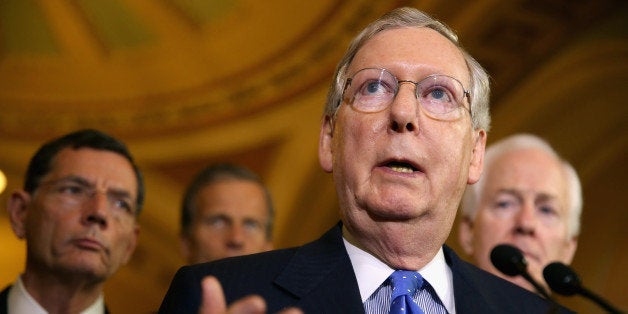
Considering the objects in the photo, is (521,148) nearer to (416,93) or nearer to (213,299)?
(416,93)

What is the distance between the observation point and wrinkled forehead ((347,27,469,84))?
9.02 feet

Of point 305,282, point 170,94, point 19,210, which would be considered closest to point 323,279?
point 305,282

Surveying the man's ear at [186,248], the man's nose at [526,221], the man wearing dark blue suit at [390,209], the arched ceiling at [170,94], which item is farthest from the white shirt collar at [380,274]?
the arched ceiling at [170,94]

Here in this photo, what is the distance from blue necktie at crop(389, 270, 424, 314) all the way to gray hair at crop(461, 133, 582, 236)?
1.72 m

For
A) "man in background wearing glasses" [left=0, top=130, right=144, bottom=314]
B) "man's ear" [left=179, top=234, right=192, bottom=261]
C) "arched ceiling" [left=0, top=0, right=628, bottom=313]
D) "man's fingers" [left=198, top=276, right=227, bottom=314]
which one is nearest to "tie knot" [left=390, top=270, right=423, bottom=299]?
"man's fingers" [left=198, top=276, right=227, bottom=314]

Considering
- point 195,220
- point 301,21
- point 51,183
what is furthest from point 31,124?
point 51,183

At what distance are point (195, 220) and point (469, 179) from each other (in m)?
2.25

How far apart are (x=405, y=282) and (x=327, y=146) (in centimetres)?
48

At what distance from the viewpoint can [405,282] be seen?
8.45 feet

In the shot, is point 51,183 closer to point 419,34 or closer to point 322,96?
point 419,34

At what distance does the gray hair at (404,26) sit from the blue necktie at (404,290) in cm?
50

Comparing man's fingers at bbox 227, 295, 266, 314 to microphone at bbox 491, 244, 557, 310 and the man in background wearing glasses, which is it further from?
the man in background wearing glasses

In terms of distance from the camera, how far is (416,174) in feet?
8.58

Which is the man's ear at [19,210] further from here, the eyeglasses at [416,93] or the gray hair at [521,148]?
the gray hair at [521,148]
